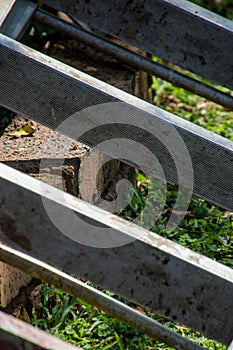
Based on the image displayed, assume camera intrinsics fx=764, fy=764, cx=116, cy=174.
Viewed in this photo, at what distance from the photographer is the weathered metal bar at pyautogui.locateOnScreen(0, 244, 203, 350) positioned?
1.91 m

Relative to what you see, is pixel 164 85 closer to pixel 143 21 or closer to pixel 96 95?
pixel 143 21

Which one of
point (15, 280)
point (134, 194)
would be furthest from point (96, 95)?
point (134, 194)

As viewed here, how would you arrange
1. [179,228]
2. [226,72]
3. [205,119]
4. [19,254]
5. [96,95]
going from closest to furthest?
[19,254], [96,95], [226,72], [179,228], [205,119]

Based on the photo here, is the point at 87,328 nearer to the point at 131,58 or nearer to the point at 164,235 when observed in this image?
the point at 164,235

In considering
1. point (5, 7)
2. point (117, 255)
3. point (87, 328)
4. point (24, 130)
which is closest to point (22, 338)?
point (117, 255)

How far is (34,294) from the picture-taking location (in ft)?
9.19

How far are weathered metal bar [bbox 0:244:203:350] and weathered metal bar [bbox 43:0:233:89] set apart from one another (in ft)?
3.86

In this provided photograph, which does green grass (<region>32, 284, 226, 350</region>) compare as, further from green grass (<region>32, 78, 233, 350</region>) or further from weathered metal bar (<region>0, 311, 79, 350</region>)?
weathered metal bar (<region>0, 311, 79, 350</region>)

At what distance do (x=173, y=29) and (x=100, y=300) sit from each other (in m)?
1.25

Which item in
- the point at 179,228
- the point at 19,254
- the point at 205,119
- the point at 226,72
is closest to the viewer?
the point at 19,254

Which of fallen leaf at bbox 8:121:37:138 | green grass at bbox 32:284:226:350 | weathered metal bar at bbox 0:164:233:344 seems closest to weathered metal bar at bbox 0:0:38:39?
fallen leaf at bbox 8:121:37:138

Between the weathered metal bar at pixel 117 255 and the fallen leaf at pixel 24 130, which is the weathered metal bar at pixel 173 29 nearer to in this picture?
the fallen leaf at pixel 24 130

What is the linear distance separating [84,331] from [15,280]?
32 centimetres

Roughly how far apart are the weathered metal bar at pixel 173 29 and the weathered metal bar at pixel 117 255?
48.1 inches
